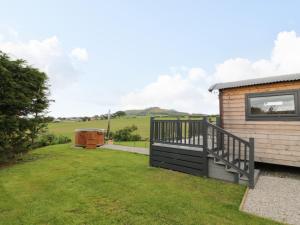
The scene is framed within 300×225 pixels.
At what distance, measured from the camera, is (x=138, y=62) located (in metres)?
15.5

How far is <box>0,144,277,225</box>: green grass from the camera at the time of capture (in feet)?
10.00

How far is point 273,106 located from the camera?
18.5ft

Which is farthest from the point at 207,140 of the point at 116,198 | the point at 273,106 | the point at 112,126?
the point at 112,126

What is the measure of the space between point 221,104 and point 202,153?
7.00 ft

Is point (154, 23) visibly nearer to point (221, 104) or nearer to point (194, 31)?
point (194, 31)

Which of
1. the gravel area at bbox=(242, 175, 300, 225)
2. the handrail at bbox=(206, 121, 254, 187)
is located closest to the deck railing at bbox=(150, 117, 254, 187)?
the handrail at bbox=(206, 121, 254, 187)

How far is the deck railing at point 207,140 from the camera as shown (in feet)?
15.2

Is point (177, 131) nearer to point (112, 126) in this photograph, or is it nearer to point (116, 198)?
point (116, 198)

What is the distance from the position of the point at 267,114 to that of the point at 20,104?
8696 mm

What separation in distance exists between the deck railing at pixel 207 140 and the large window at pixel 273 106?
1.10 meters

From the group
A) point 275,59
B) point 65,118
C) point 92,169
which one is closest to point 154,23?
point 275,59

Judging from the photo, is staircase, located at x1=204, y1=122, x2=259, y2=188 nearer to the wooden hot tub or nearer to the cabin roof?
the cabin roof

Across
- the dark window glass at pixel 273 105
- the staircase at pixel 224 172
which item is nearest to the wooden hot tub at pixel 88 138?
the staircase at pixel 224 172

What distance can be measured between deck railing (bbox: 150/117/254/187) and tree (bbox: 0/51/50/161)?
17.2 ft
